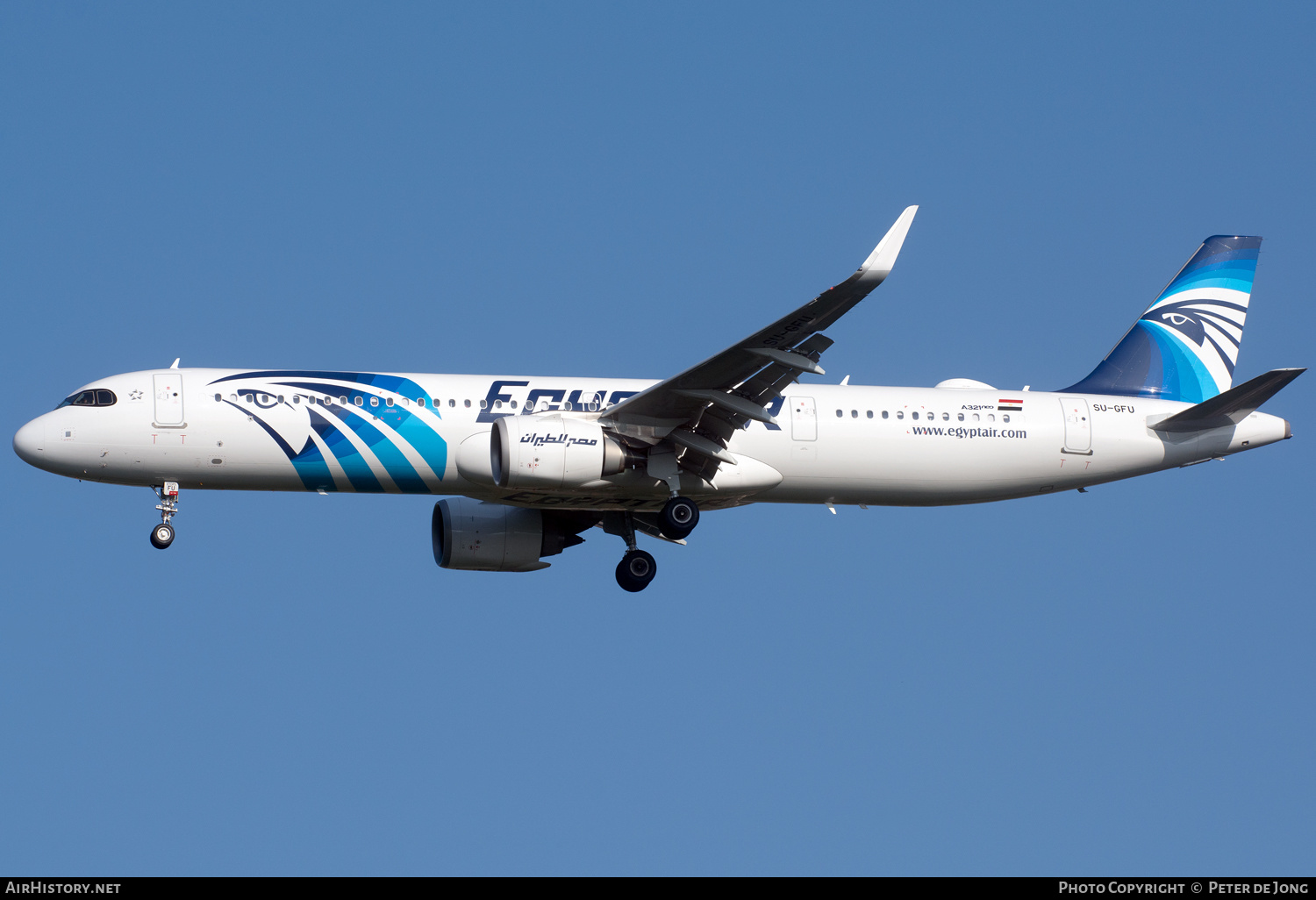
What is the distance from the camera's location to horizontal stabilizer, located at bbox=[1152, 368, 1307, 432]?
118 feet

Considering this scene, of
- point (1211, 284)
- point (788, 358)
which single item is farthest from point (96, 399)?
point (1211, 284)

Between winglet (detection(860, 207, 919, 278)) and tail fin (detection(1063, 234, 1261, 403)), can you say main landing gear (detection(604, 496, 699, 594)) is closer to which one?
winglet (detection(860, 207, 919, 278))

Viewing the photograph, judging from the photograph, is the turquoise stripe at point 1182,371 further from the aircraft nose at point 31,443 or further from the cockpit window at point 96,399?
the aircraft nose at point 31,443

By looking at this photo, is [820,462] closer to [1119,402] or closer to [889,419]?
[889,419]

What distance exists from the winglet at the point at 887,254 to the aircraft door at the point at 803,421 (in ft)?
24.7

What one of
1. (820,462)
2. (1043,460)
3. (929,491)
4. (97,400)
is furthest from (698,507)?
(97,400)

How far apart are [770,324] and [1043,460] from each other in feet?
32.6

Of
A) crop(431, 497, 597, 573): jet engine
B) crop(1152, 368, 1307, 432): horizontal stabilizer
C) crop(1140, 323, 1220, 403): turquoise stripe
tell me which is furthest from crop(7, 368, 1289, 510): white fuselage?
crop(431, 497, 597, 573): jet engine

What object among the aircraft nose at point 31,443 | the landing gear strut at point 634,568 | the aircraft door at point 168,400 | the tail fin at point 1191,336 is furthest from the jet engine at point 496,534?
the tail fin at point 1191,336

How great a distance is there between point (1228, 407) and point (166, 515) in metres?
23.3

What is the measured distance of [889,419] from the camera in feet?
120

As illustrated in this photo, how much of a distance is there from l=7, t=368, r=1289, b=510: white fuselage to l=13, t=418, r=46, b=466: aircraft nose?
0.04m
